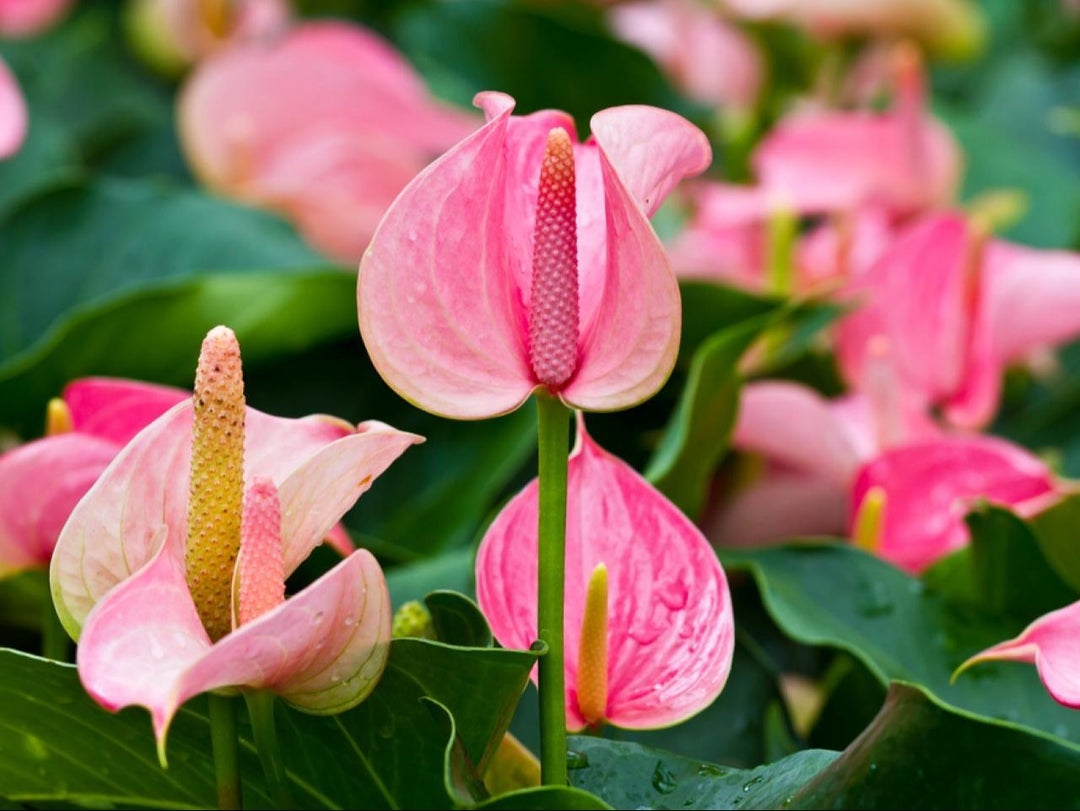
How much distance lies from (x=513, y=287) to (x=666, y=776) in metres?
0.13

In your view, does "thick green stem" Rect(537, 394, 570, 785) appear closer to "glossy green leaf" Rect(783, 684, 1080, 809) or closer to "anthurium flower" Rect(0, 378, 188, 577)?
"glossy green leaf" Rect(783, 684, 1080, 809)

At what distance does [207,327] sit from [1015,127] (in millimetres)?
887

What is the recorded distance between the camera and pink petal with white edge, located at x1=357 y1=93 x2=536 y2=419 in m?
0.30

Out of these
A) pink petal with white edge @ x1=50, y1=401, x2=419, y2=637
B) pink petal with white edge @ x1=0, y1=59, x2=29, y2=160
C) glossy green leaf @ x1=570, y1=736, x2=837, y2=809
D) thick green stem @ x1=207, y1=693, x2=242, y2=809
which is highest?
pink petal with white edge @ x1=50, y1=401, x2=419, y2=637

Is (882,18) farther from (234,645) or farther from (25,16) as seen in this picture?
(234,645)

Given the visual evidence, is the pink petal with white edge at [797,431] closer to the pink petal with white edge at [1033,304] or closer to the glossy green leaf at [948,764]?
the pink petal with white edge at [1033,304]

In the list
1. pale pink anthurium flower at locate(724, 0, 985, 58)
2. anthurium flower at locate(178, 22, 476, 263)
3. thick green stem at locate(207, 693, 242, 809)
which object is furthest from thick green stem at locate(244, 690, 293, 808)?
pale pink anthurium flower at locate(724, 0, 985, 58)

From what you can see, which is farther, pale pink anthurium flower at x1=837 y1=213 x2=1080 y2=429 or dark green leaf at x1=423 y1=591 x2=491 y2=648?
pale pink anthurium flower at x1=837 y1=213 x2=1080 y2=429

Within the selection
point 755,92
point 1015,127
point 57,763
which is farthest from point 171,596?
point 1015,127

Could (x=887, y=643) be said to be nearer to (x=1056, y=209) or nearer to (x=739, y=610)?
(x=739, y=610)

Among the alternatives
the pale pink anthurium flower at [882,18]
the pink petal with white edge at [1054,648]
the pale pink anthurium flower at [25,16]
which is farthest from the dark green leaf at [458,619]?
the pale pink anthurium flower at [25,16]

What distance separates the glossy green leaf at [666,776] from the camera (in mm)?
333

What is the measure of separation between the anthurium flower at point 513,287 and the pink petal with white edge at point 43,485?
0.17 metres

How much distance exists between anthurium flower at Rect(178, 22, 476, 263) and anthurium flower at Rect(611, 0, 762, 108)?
1.09ft
